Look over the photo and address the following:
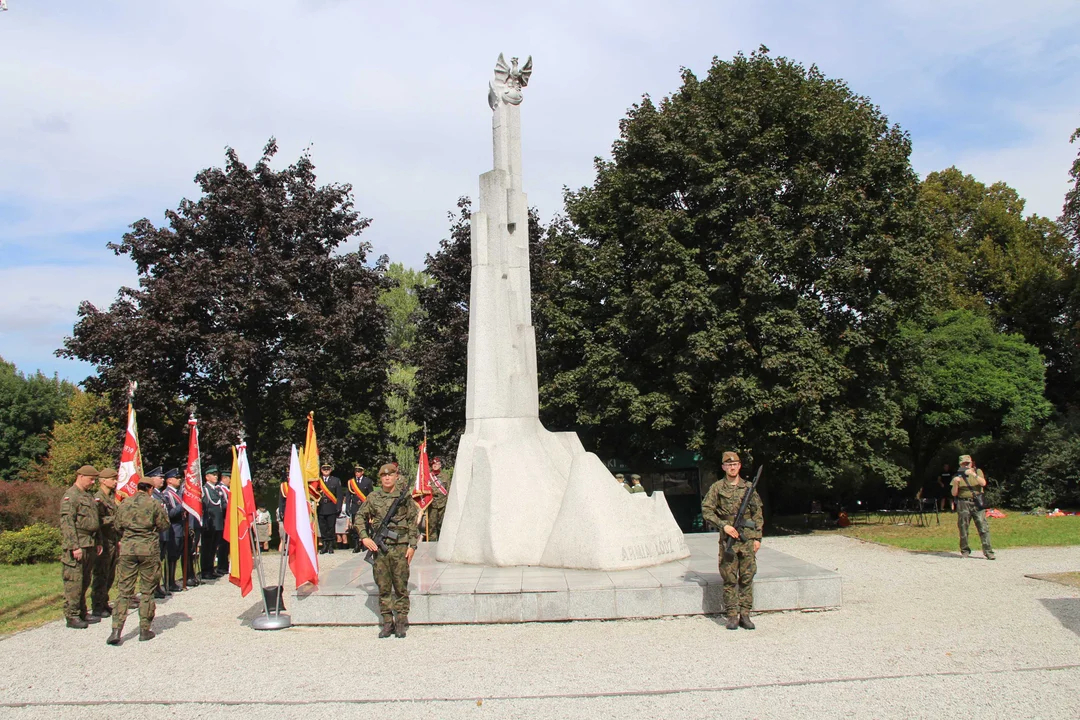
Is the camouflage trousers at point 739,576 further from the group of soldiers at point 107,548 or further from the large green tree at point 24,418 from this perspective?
the large green tree at point 24,418

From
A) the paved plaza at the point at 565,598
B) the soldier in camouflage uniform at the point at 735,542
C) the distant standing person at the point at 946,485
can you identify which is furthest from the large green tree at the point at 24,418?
the soldier in camouflage uniform at the point at 735,542

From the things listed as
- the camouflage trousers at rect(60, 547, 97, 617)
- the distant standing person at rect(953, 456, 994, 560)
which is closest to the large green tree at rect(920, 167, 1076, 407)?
the distant standing person at rect(953, 456, 994, 560)

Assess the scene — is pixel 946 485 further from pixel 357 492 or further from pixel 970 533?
pixel 357 492

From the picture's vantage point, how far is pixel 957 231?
33.4 m

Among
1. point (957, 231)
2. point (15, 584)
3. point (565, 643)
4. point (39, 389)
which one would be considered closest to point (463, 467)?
point (565, 643)

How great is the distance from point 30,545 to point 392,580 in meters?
12.7

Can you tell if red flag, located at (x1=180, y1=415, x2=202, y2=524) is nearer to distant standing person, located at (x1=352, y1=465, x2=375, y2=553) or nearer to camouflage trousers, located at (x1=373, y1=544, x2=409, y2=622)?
distant standing person, located at (x1=352, y1=465, x2=375, y2=553)

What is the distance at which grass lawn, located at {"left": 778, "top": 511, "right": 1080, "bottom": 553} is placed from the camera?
1611cm

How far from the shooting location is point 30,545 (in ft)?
56.4

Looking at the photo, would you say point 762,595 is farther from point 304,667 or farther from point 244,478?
point 244,478

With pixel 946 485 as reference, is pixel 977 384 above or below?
above

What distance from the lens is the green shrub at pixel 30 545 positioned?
16984mm

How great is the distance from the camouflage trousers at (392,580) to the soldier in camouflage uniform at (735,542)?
308cm

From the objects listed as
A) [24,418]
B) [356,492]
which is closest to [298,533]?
[356,492]
